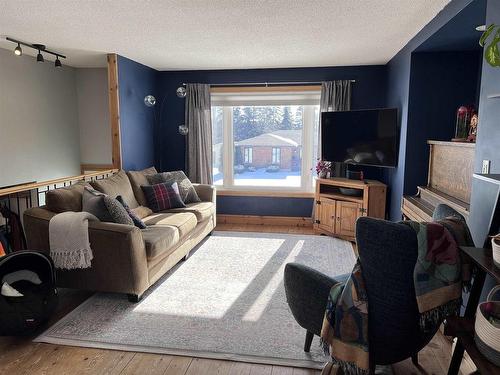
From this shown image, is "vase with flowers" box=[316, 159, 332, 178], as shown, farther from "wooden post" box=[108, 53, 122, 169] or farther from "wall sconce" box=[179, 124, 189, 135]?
"wooden post" box=[108, 53, 122, 169]

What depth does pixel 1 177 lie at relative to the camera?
178 inches

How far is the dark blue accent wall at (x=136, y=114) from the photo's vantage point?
186 inches

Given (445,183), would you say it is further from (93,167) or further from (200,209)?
(93,167)

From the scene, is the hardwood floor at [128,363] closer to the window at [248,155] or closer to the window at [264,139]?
the window at [264,139]

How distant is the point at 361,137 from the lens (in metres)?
4.85

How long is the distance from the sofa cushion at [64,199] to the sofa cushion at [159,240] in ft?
2.11

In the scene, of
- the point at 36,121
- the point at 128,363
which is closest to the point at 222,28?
the point at 128,363

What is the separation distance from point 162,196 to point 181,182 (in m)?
0.47

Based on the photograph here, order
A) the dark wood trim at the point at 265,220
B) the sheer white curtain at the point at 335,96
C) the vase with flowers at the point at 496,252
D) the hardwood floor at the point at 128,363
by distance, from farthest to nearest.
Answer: the dark wood trim at the point at 265,220 < the sheer white curtain at the point at 335,96 < the hardwood floor at the point at 128,363 < the vase with flowers at the point at 496,252

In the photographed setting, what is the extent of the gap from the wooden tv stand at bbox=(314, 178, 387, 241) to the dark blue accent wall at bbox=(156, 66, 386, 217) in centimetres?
52

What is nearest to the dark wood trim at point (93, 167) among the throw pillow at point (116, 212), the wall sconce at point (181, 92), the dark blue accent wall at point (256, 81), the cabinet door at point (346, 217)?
the dark blue accent wall at point (256, 81)

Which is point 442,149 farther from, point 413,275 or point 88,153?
point 88,153

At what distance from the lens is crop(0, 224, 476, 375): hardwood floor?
2.19m

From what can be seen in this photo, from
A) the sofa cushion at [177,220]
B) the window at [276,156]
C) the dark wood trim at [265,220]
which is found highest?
the window at [276,156]
